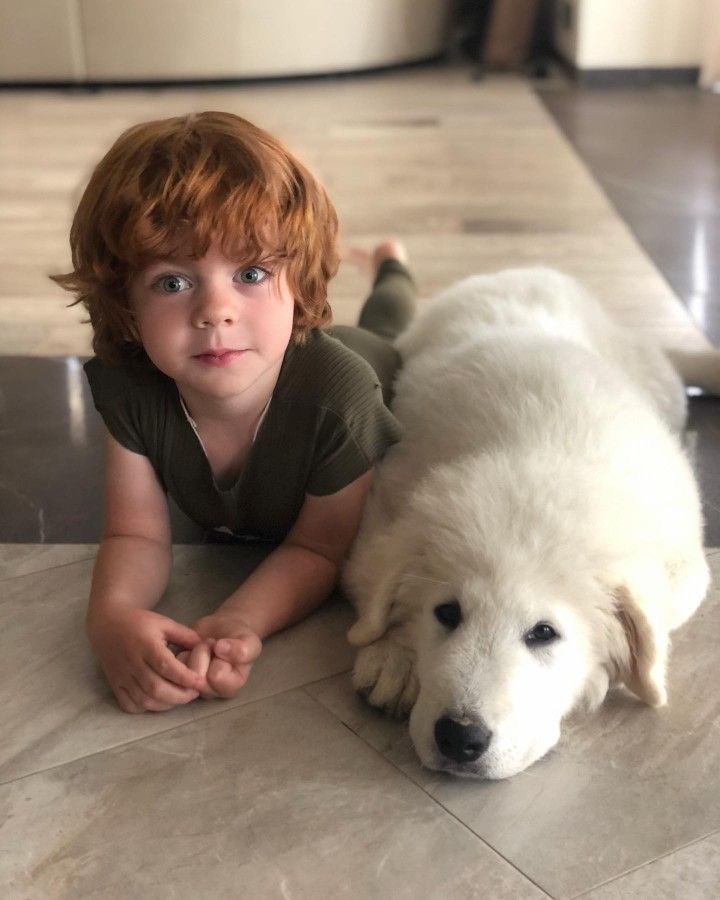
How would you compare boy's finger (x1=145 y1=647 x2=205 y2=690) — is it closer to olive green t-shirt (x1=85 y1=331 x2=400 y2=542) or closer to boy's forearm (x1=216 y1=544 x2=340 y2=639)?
boy's forearm (x1=216 y1=544 x2=340 y2=639)

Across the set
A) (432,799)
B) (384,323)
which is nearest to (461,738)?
(432,799)

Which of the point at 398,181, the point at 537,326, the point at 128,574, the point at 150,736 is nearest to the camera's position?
the point at 150,736

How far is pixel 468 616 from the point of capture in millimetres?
1353

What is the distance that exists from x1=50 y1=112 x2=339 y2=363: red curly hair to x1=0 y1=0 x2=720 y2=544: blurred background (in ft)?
1.67

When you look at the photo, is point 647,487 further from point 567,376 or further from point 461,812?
point 461,812

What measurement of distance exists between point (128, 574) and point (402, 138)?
363cm

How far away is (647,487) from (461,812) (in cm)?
49

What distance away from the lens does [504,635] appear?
1322 millimetres

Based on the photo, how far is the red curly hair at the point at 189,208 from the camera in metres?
1.48

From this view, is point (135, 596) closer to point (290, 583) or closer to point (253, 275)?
point (290, 583)

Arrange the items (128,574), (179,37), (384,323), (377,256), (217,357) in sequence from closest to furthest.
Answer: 1. (217,357)
2. (128,574)
3. (384,323)
4. (377,256)
5. (179,37)

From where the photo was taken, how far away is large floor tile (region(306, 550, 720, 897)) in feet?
4.14

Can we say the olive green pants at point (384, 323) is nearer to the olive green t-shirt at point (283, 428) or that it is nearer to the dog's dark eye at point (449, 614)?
the olive green t-shirt at point (283, 428)

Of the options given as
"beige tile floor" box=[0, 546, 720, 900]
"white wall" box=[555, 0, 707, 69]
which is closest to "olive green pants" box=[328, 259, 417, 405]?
"beige tile floor" box=[0, 546, 720, 900]
